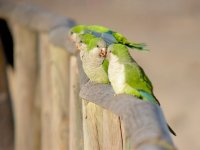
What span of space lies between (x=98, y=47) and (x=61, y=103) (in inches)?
58.5

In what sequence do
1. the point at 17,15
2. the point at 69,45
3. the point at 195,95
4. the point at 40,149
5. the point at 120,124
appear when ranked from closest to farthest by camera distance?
the point at 120,124 < the point at 69,45 < the point at 40,149 < the point at 17,15 < the point at 195,95

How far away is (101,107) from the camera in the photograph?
1972mm

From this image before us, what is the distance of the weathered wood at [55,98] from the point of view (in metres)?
3.47

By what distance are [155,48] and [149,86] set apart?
6.82 m

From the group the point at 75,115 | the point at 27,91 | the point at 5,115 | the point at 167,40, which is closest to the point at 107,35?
the point at 75,115

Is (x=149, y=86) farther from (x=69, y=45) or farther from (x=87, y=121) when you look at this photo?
(x=69, y=45)

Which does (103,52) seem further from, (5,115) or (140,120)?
(5,115)

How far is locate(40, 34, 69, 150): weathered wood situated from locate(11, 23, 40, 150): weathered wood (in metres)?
0.27

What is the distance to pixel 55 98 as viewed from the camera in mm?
3596

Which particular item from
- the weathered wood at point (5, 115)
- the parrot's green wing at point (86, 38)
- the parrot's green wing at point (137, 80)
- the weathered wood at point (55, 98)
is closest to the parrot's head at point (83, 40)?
the parrot's green wing at point (86, 38)

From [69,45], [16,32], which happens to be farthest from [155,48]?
[69,45]

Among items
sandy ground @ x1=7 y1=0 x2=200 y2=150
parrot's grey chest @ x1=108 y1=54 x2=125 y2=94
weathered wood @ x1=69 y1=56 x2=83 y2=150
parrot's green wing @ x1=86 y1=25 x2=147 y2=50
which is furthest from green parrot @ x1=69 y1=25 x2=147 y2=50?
sandy ground @ x1=7 y1=0 x2=200 y2=150

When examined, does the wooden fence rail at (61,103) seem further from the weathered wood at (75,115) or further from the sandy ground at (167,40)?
the sandy ground at (167,40)

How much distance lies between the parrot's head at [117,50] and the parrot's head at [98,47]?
0.04 meters
